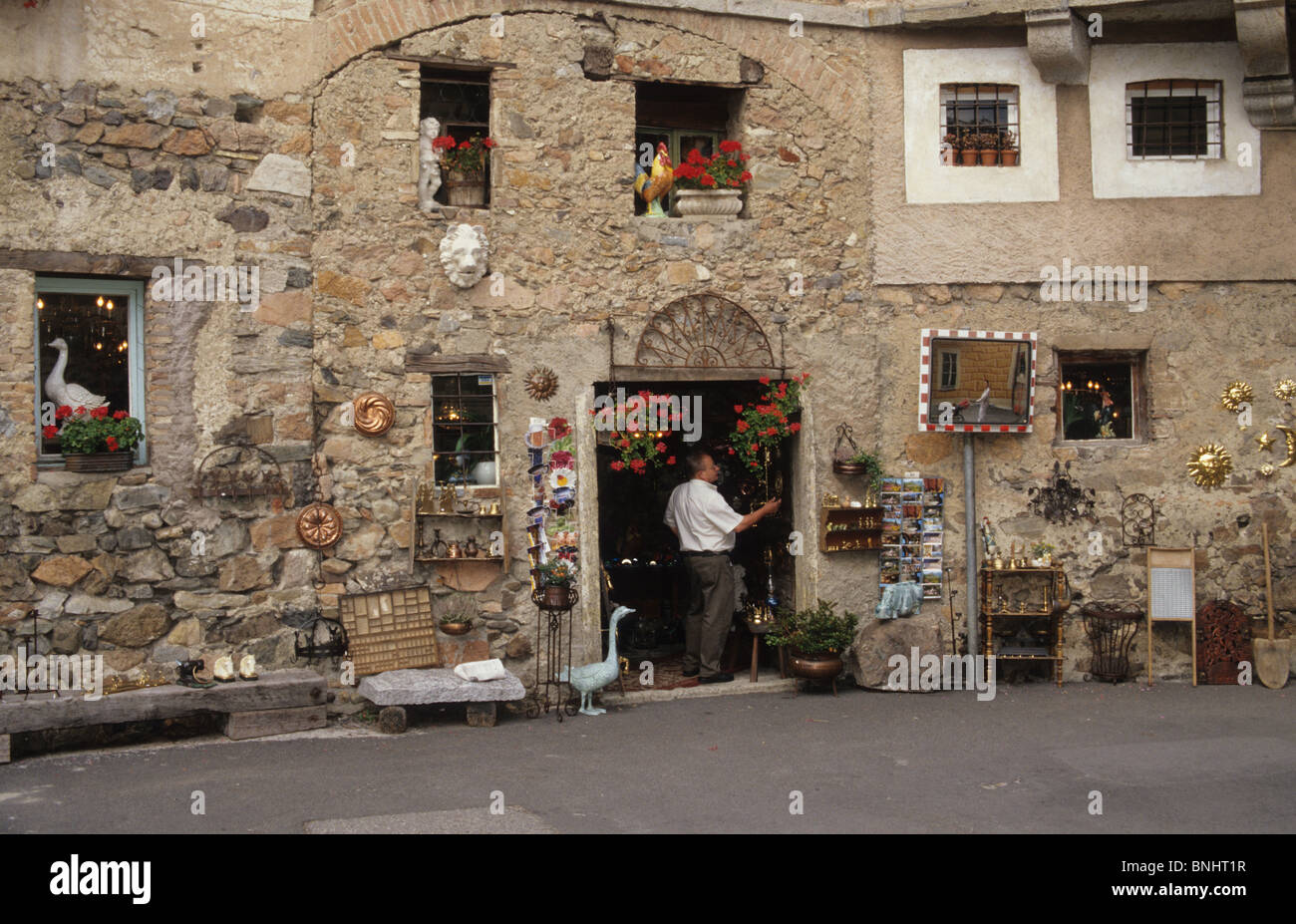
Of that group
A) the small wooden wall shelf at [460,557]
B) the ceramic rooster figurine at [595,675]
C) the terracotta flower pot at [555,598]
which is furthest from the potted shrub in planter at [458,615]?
the ceramic rooster figurine at [595,675]

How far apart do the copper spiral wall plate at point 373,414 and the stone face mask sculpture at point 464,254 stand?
99 cm

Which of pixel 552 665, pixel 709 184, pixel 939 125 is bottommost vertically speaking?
pixel 552 665

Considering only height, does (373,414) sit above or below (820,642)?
above

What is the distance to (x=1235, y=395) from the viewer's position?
409 inches

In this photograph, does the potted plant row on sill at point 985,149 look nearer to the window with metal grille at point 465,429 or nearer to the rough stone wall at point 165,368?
the window with metal grille at point 465,429

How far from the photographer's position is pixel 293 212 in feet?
29.1

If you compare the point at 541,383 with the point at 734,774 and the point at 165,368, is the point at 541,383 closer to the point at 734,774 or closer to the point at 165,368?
the point at 165,368

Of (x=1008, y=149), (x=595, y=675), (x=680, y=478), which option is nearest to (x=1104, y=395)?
(x=1008, y=149)

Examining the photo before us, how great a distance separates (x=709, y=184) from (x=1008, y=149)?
2.46 meters

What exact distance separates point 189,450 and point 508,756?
9.56 feet

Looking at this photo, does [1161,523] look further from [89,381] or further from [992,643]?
[89,381]

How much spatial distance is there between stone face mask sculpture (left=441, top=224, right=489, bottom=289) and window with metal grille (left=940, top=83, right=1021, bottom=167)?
12.4 feet

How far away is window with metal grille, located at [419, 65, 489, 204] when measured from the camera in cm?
954

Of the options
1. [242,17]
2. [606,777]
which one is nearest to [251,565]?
[606,777]
